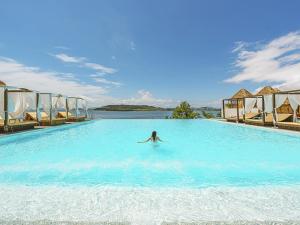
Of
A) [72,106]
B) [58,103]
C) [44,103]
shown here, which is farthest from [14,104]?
[72,106]

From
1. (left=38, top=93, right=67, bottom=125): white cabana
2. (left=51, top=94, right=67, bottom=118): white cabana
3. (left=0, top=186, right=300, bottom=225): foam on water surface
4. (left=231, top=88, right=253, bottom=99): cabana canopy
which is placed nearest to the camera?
(left=0, top=186, right=300, bottom=225): foam on water surface

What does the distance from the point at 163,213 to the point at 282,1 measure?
15380 mm

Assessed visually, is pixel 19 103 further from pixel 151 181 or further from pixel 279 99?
pixel 279 99

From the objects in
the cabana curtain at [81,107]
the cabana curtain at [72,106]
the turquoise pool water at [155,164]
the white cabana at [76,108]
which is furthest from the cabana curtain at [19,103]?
the cabana curtain at [81,107]

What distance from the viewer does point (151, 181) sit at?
15.1ft

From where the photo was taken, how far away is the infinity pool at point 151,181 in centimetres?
267

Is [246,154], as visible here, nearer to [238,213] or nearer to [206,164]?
[206,164]

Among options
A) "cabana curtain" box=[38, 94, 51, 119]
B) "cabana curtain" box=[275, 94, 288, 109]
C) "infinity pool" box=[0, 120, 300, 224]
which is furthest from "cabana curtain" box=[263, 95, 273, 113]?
"cabana curtain" box=[38, 94, 51, 119]

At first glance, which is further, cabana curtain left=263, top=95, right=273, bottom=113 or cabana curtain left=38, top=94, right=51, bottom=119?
cabana curtain left=38, top=94, right=51, bottom=119

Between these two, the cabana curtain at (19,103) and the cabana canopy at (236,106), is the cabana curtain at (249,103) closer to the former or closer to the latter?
the cabana canopy at (236,106)

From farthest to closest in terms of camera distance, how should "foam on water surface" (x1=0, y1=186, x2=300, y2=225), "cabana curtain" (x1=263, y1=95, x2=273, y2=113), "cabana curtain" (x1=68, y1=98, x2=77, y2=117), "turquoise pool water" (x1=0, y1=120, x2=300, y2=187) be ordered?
1. "cabana curtain" (x1=68, y1=98, x2=77, y2=117)
2. "cabana curtain" (x1=263, y1=95, x2=273, y2=113)
3. "turquoise pool water" (x1=0, y1=120, x2=300, y2=187)
4. "foam on water surface" (x1=0, y1=186, x2=300, y2=225)

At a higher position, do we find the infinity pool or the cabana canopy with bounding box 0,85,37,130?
the cabana canopy with bounding box 0,85,37,130

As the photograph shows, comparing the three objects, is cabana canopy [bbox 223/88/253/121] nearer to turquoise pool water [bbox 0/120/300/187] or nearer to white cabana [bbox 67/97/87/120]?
turquoise pool water [bbox 0/120/300/187]

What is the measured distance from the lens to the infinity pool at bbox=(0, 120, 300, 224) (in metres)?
2.67
